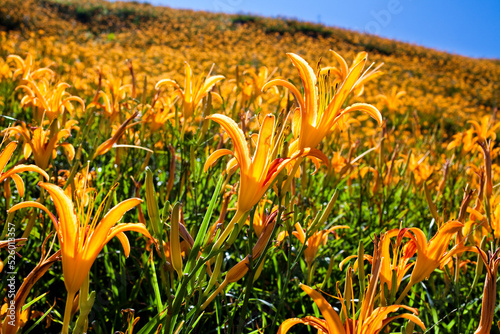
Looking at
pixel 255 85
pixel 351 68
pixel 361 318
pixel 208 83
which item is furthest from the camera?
pixel 255 85

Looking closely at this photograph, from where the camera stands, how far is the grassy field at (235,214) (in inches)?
29.0

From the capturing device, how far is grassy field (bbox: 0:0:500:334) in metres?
0.74

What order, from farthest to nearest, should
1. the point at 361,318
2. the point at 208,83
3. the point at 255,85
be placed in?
the point at 255,85
the point at 208,83
the point at 361,318

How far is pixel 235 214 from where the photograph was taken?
0.73 meters

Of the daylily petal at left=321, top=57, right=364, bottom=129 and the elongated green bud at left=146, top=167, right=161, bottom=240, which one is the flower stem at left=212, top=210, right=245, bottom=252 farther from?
the daylily petal at left=321, top=57, right=364, bottom=129

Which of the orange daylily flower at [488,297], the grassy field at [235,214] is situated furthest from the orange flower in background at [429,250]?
the orange daylily flower at [488,297]

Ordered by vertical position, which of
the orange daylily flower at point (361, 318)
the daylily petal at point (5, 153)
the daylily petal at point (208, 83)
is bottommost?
the orange daylily flower at point (361, 318)

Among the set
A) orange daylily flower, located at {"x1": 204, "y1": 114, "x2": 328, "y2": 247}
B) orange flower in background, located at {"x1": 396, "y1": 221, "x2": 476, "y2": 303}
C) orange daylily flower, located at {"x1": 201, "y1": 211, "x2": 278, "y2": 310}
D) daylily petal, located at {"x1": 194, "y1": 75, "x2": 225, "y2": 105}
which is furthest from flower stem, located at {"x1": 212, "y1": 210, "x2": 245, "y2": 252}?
daylily petal, located at {"x1": 194, "y1": 75, "x2": 225, "y2": 105}

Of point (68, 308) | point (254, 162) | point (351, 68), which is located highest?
point (351, 68)

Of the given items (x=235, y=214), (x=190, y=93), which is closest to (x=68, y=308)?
(x=235, y=214)

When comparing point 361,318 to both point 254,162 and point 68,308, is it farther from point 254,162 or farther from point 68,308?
point 68,308

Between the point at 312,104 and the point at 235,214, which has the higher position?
the point at 312,104

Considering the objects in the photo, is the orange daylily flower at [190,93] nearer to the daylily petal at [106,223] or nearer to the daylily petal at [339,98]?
the daylily petal at [339,98]

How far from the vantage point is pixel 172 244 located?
73 cm
